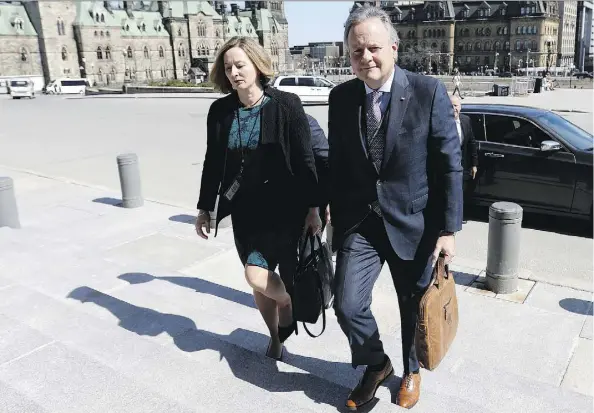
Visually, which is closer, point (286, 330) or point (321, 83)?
point (286, 330)

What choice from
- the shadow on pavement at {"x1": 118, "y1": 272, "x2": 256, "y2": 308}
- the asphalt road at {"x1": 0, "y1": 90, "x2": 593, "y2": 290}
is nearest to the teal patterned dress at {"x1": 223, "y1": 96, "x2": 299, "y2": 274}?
the shadow on pavement at {"x1": 118, "y1": 272, "x2": 256, "y2": 308}

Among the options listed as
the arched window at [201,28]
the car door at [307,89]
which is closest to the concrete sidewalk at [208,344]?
the car door at [307,89]

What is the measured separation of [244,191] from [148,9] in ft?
351

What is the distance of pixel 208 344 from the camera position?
3299 millimetres

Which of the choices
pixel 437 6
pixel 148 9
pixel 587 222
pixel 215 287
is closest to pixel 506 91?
pixel 587 222

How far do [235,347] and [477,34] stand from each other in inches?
4953

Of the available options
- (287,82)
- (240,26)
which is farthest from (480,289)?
(240,26)

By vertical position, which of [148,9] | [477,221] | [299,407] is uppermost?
[148,9]

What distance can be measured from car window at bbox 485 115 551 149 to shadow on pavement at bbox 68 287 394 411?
4.92 meters

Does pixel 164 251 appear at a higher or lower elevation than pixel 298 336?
lower

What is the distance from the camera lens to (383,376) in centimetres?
266

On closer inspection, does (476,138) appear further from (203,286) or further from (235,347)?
(235,347)

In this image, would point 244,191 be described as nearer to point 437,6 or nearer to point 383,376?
point 383,376

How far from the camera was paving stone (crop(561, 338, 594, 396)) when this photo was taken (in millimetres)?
3289
